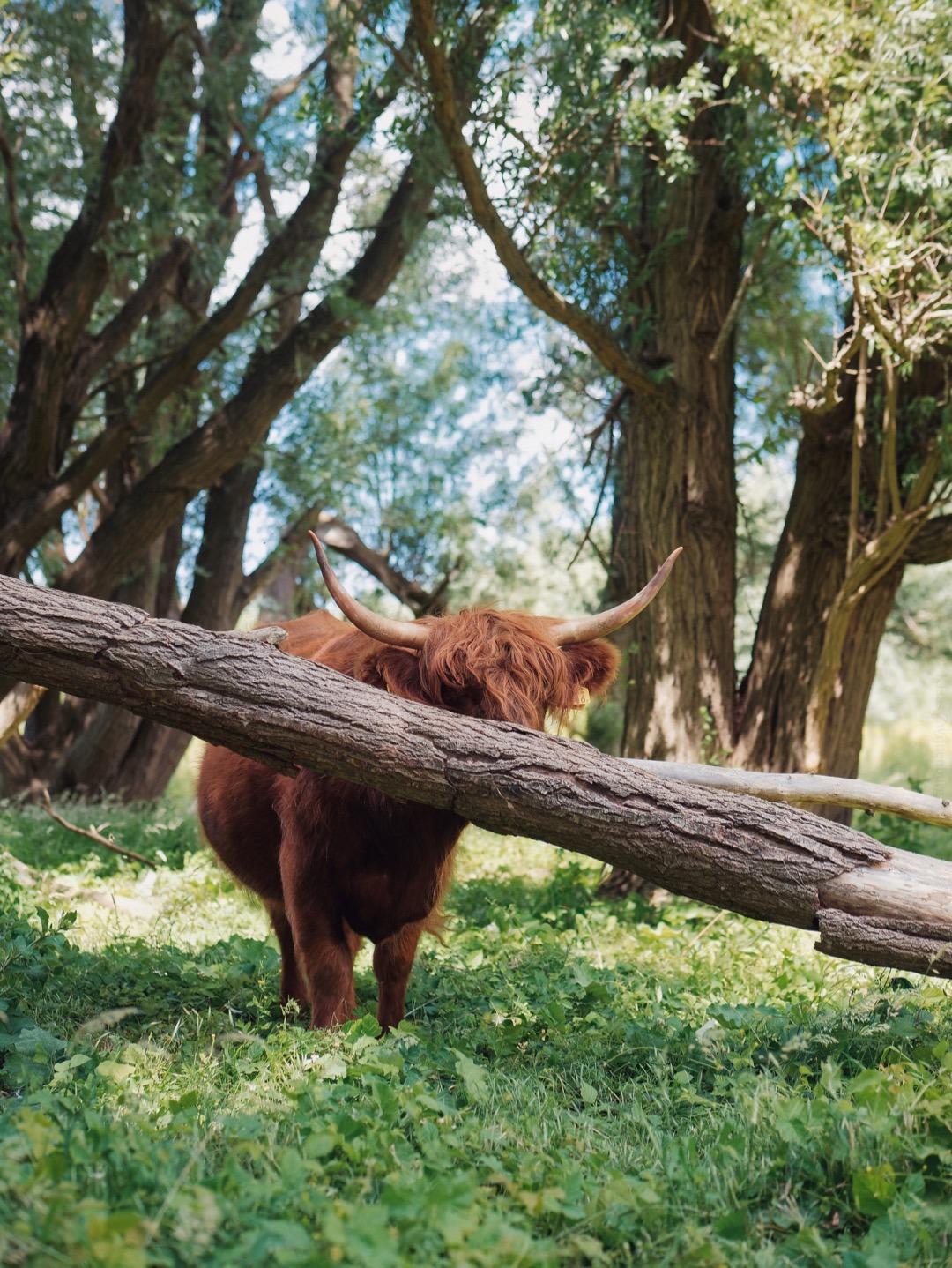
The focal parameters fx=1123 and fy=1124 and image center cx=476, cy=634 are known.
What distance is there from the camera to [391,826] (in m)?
4.35

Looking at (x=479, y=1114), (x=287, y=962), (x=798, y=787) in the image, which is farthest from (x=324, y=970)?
(x=798, y=787)

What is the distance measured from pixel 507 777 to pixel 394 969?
1.55 metres

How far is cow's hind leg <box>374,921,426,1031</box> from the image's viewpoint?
4.68 m

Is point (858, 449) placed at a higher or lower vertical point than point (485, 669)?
higher

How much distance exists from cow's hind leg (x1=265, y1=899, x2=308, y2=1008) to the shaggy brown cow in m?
0.64

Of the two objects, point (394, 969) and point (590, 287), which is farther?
point (590, 287)

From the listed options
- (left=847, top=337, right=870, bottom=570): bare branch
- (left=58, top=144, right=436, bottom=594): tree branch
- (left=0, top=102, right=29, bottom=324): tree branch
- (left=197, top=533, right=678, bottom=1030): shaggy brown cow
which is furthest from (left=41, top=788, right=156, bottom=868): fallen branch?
(left=847, top=337, right=870, bottom=570): bare branch

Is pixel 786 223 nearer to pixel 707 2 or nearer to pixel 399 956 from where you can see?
pixel 707 2

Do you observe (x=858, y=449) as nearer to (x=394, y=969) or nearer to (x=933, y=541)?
(x=933, y=541)

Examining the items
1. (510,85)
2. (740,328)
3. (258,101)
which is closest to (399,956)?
(510,85)

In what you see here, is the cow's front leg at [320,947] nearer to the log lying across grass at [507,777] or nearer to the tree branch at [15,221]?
the log lying across grass at [507,777]

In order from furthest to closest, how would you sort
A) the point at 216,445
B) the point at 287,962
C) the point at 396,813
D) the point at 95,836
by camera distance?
the point at 216,445 < the point at 95,836 < the point at 287,962 < the point at 396,813

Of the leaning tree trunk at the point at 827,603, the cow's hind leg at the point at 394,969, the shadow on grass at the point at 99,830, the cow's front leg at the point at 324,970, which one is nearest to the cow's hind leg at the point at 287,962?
the cow's hind leg at the point at 394,969

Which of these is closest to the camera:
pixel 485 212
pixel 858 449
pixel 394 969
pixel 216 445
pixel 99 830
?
pixel 394 969
